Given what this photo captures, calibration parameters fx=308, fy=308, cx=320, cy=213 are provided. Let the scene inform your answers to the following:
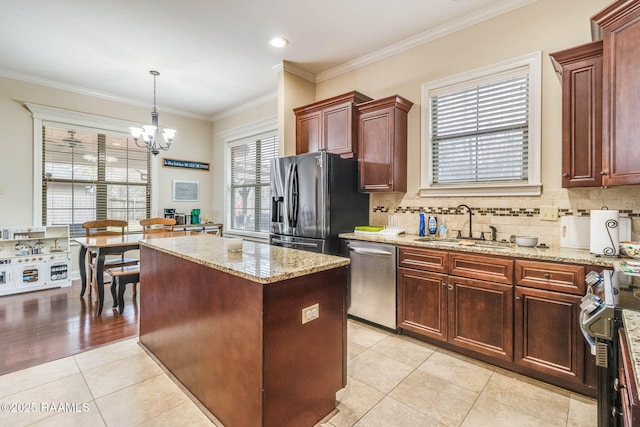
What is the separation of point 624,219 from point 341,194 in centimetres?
223

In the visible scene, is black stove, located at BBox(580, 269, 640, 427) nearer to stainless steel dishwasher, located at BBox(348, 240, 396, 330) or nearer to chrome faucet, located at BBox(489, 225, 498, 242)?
chrome faucet, located at BBox(489, 225, 498, 242)

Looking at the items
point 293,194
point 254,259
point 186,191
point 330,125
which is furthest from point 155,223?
point 254,259

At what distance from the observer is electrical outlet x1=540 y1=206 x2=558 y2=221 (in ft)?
8.04

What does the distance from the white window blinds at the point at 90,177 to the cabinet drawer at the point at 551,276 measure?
555 cm

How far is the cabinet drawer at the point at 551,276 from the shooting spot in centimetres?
192

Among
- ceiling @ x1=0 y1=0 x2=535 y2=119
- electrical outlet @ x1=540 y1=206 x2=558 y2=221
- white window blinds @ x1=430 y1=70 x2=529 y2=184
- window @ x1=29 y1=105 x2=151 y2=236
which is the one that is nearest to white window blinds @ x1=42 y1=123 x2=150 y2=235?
window @ x1=29 y1=105 x2=151 y2=236

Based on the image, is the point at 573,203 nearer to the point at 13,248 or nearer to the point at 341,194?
the point at 341,194

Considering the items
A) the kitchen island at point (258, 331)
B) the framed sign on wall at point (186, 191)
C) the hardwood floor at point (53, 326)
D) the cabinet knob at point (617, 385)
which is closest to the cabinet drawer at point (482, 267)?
the cabinet knob at point (617, 385)

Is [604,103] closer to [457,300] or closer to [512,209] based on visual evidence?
[512,209]

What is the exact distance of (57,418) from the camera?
5.68ft

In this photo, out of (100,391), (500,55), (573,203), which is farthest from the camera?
(500,55)

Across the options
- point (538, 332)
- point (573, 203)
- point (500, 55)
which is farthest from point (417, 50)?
point (538, 332)

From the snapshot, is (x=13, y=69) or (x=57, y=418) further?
(x=13, y=69)

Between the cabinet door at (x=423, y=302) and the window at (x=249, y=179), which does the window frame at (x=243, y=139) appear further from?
the cabinet door at (x=423, y=302)
